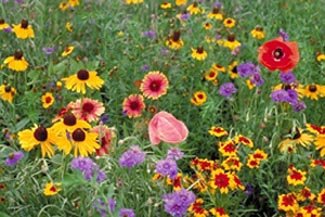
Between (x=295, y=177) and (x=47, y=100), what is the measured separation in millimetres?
968

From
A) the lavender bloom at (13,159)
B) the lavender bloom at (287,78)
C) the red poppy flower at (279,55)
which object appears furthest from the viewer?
the lavender bloom at (287,78)

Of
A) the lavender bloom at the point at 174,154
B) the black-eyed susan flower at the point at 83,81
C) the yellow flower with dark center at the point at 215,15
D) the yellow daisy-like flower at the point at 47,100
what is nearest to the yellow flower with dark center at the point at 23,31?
the yellow daisy-like flower at the point at 47,100

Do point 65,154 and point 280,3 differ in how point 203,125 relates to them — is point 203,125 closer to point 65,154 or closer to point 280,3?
point 65,154

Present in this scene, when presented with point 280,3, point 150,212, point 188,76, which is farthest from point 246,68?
point 280,3

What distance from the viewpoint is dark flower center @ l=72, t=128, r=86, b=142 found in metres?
1.85

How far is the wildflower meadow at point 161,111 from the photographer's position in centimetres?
195

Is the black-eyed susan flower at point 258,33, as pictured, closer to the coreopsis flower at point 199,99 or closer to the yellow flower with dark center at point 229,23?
the yellow flower with dark center at point 229,23

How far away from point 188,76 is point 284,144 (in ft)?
2.29

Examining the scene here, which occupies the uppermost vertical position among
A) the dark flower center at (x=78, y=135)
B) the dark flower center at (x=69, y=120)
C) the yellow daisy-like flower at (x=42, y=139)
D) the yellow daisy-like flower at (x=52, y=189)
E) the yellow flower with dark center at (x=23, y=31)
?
the dark flower center at (x=69, y=120)

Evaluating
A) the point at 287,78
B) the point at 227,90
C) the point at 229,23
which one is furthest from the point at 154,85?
the point at 229,23

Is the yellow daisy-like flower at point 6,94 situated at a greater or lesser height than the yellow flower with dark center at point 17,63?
lesser

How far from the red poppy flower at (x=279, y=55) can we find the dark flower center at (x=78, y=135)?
2.62ft

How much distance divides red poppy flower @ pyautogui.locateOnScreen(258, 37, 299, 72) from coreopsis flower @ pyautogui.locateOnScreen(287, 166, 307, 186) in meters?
0.37

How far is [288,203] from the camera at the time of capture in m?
2.09
